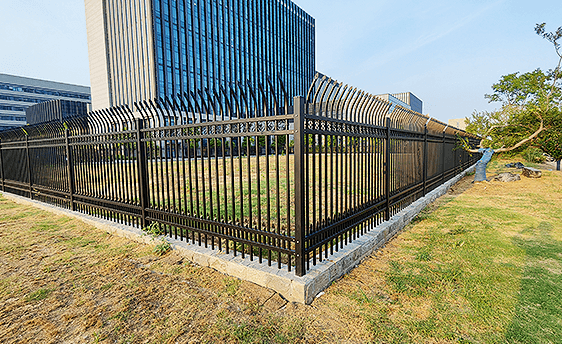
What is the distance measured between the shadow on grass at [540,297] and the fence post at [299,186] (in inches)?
76.3

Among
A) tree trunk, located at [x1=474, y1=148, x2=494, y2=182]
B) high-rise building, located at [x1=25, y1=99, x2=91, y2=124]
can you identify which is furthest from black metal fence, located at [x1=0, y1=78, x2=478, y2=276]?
high-rise building, located at [x1=25, y1=99, x2=91, y2=124]

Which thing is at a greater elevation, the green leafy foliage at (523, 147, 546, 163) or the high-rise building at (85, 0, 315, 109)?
the high-rise building at (85, 0, 315, 109)

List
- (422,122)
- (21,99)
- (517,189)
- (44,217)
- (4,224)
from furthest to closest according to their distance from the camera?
(21,99)
(517,189)
(422,122)
(44,217)
(4,224)

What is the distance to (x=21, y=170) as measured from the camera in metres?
8.01

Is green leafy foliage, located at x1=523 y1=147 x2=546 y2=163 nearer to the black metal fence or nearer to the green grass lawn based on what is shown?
the black metal fence

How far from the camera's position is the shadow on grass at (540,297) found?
2.29m

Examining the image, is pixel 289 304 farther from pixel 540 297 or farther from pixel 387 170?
pixel 387 170

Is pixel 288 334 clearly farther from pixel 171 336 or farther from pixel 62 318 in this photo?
pixel 62 318

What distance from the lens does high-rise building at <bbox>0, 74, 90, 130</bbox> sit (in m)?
60.7

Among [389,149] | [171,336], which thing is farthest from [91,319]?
[389,149]

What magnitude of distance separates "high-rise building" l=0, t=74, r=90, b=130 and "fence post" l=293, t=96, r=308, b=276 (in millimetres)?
86300

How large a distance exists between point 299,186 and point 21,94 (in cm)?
9016

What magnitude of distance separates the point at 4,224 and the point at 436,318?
8.40 meters

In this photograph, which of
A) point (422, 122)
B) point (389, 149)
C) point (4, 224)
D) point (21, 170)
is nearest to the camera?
point (389, 149)
